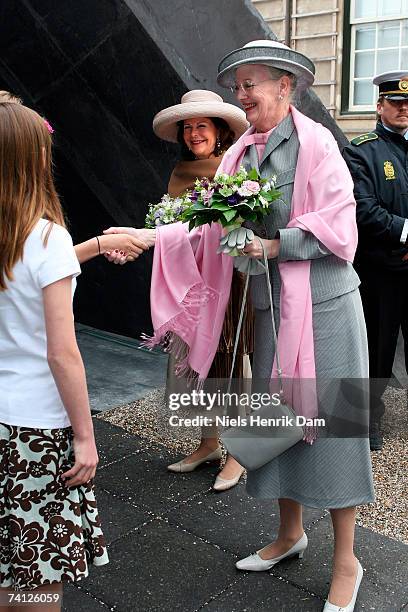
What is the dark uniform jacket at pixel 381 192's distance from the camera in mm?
3838

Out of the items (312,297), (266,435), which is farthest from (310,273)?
(266,435)

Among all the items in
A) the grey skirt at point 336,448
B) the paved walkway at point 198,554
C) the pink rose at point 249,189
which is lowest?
the paved walkway at point 198,554

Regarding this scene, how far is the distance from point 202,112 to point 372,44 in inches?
369

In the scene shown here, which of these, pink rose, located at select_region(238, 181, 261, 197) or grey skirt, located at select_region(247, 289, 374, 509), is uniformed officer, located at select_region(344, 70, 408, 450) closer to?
grey skirt, located at select_region(247, 289, 374, 509)

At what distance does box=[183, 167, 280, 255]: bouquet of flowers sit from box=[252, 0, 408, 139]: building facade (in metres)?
9.41

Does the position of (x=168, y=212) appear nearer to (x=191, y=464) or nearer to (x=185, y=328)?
(x=185, y=328)

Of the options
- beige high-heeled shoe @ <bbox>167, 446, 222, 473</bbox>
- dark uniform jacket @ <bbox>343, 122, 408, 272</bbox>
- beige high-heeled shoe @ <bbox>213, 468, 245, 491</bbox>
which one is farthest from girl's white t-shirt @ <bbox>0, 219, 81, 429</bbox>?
dark uniform jacket @ <bbox>343, 122, 408, 272</bbox>

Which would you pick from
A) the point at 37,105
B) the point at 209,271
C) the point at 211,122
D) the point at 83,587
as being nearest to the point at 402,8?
the point at 37,105

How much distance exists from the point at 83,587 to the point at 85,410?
44.7 inches

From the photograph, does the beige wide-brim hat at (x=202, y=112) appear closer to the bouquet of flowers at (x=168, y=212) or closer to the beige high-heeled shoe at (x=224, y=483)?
the bouquet of flowers at (x=168, y=212)

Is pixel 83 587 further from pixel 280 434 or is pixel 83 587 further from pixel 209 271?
pixel 209 271

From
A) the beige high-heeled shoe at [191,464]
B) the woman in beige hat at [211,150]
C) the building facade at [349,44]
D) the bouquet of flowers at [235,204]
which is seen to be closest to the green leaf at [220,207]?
the bouquet of flowers at [235,204]

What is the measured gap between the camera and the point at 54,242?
1775 millimetres

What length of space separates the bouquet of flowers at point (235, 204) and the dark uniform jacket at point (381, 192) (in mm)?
1562
